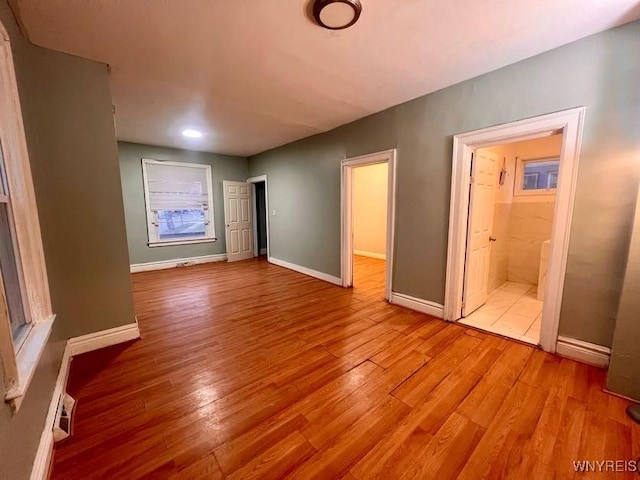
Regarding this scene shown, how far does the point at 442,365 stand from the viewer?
211 centimetres

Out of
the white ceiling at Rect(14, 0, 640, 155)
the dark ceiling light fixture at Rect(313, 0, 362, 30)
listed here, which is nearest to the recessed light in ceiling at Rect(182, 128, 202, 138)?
the white ceiling at Rect(14, 0, 640, 155)

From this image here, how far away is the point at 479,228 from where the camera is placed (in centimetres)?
297

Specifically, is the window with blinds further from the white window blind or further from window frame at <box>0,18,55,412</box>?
window frame at <box>0,18,55,412</box>

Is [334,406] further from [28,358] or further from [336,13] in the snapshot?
[336,13]

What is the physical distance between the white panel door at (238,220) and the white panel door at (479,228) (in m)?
5.16

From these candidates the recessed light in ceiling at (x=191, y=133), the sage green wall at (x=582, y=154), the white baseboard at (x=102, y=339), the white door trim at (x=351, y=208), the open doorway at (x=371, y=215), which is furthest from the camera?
the open doorway at (x=371, y=215)

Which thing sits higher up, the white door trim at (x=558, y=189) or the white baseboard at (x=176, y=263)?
the white door trim at (x=558, y=189)

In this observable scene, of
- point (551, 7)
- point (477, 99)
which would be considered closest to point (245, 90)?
point (477, 99)

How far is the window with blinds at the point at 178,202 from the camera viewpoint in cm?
535

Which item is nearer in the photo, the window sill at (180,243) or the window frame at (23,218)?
the window frame at (23,218)

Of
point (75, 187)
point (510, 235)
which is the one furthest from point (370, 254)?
point (75, 187)

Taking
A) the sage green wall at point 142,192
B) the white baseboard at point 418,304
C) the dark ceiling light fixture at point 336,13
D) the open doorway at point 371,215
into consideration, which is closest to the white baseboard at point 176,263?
the sage green wall at point 142,192

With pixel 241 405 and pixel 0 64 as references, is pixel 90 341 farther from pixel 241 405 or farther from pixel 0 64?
pixel 0 64

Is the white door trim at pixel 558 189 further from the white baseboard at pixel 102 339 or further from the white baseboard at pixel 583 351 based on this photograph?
the white baseboard at pixel 102 339
